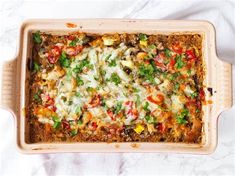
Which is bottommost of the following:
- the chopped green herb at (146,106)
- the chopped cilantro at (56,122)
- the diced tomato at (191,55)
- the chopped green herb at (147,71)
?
the chopped cilantro at (56,122)

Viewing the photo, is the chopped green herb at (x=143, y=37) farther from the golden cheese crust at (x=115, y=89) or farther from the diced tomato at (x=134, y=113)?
the diced tomato at (x=134, y=113)

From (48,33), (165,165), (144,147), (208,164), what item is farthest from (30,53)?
(208,164)

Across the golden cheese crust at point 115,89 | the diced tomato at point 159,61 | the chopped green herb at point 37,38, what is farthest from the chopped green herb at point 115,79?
the chopped green herb at point 37,38

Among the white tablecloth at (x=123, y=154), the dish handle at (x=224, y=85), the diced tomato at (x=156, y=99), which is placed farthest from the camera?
the white tablecloth at (x=123, y=154)

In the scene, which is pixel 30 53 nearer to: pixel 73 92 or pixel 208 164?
pixel 73 92

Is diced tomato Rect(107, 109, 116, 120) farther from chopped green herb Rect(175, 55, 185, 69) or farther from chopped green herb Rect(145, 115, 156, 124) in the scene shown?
chopped green herb Rect(175, 55, 185, 69)

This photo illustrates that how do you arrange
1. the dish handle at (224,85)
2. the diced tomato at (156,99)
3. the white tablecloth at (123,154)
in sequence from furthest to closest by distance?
the white tablecloth at (123,154) < the diced tomato at (156,99) < the dish handle at (224,85)
